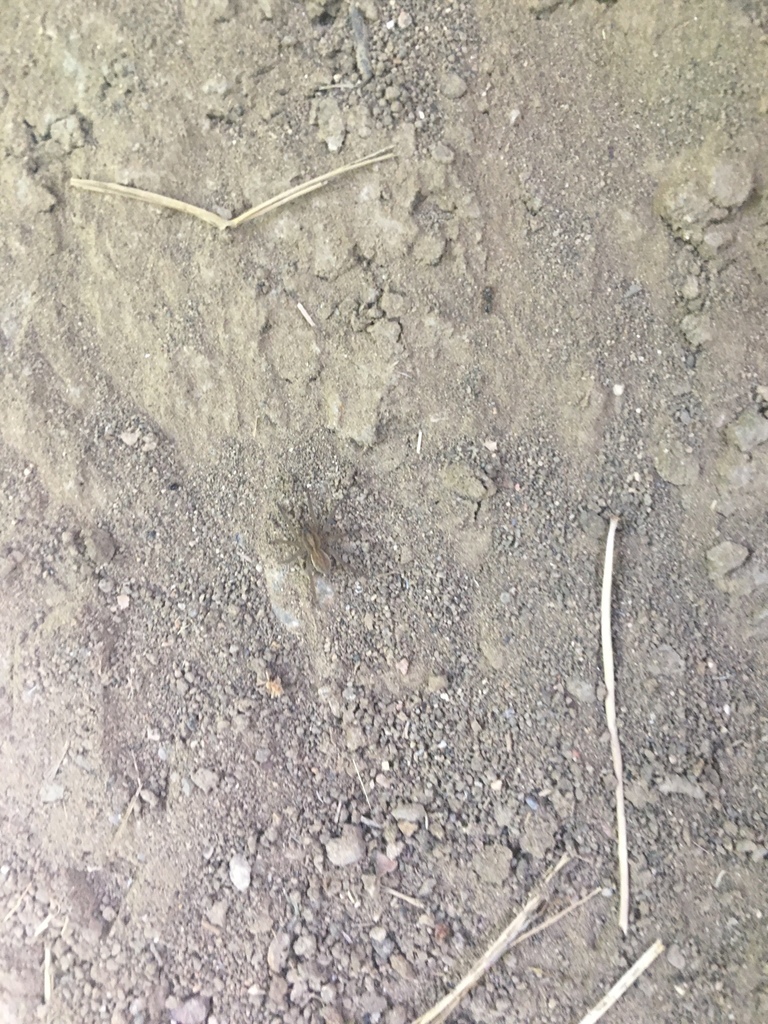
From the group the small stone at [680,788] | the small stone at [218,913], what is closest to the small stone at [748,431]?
the small stone at [680,788]

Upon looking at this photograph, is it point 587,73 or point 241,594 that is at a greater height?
point 587,73

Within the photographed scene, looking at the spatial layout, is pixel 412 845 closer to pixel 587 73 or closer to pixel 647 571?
pixel 647 571

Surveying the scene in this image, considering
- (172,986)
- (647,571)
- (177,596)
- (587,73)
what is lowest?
(172,986)

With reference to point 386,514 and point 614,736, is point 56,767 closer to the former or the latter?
point 386,514

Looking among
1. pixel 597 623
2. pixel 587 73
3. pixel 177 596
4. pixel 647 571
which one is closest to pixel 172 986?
pixel 177 596

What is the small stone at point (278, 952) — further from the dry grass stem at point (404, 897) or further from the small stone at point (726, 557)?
the small stone at point (726, 557)

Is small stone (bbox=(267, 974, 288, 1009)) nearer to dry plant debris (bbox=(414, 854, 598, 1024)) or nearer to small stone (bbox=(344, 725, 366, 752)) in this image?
dry plant debris (bbox=(414, 854, 598, 1024))

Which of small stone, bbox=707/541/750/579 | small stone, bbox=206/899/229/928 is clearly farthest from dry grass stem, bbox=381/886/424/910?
small stone, bbox=707/541/750/579
